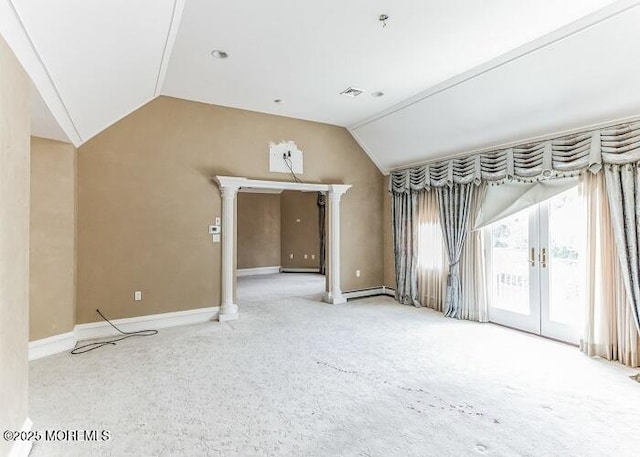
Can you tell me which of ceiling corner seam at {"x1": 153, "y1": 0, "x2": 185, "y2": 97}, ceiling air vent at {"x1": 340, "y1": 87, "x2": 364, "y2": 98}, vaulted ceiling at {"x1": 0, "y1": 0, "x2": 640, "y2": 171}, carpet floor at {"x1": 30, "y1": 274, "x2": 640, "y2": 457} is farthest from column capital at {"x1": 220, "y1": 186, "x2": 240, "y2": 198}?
ceiling air vent at {"x1": 340, "y1": 87, "x2": 364, "y2": 98}

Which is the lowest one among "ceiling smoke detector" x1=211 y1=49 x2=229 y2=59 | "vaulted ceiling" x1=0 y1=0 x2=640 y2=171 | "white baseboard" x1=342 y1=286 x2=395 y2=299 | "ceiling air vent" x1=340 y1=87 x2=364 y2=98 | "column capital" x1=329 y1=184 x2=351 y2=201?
"white baseboard" x1=342 y1=286 x2=395 y2=299

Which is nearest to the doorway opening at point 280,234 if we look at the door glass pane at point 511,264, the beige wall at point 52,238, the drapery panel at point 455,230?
the drapery panel at point 455,230

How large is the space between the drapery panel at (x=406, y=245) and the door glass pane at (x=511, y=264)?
1.34 m

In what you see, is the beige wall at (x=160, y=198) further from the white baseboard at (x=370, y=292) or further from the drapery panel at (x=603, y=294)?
the drapery panel at (x=603, y=294)

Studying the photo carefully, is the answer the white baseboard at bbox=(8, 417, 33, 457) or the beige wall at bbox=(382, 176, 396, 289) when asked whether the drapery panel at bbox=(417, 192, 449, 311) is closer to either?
the beige wall at bbox=(382, 176, 396, 289)

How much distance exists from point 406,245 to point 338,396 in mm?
3716

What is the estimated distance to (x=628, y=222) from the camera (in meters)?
3.26

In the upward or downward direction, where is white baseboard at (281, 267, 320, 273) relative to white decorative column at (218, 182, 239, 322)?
downward

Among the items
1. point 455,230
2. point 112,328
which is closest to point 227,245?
point 112,328

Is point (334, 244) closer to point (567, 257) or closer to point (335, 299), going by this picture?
point (335, 299)

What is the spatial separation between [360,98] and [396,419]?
399 centimetres

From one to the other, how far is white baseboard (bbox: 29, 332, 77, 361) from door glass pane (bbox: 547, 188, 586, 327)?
578 centimetres

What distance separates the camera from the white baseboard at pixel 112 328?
11.6 feet

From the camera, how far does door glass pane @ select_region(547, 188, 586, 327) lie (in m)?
3.79
